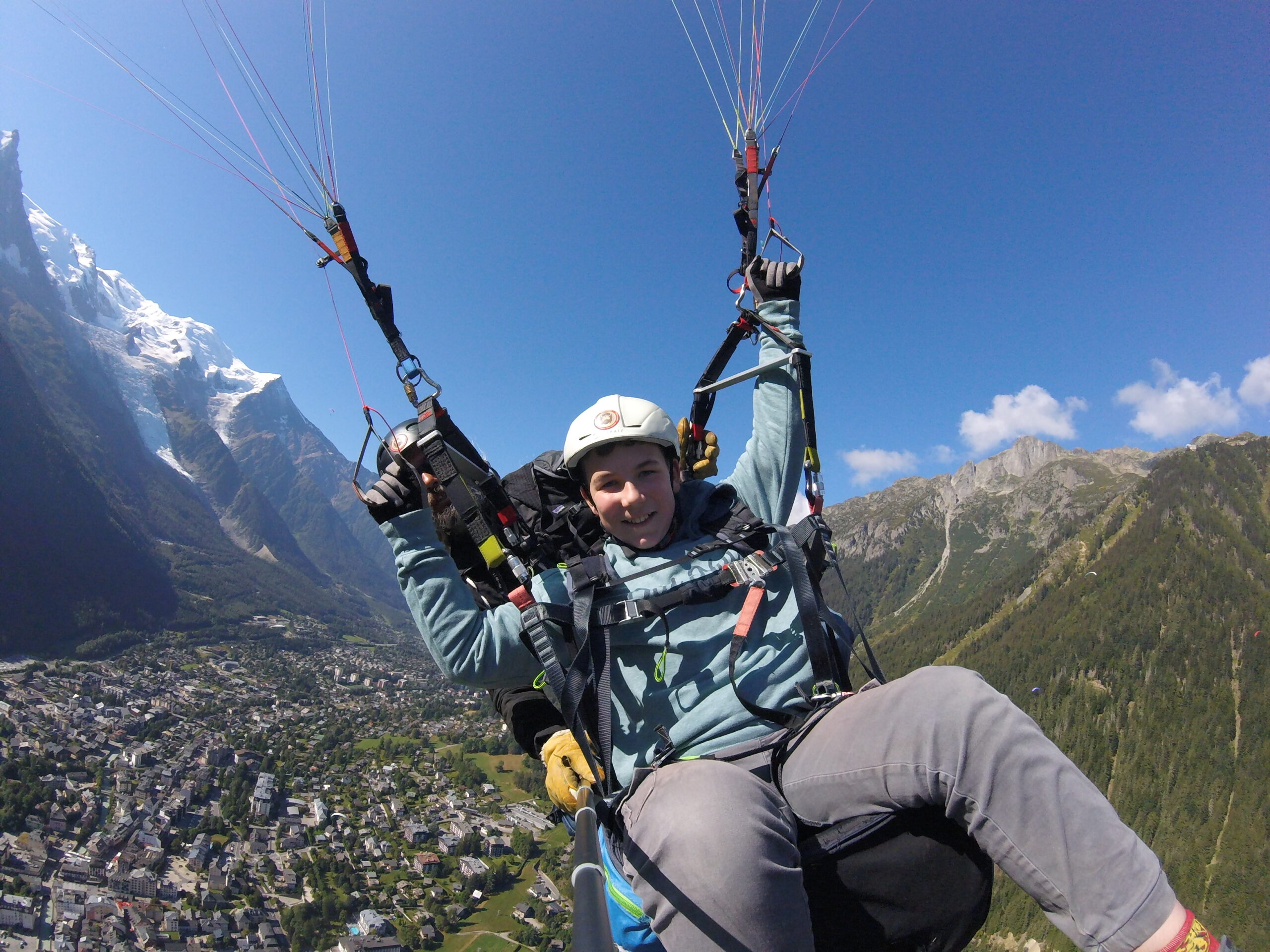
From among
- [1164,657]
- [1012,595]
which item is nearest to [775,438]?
[1164,657]

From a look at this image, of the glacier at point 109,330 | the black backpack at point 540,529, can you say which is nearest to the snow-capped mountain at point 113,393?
the glacier at point 109,330

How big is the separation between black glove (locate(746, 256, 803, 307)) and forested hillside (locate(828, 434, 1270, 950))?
238 feet

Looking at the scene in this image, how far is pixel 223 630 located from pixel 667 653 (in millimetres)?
109606

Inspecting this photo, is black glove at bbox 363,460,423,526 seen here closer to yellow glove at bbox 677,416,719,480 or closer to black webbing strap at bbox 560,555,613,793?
black webbing strap at bbox 560,555,613,793

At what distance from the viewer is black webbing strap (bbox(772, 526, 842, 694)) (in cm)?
247

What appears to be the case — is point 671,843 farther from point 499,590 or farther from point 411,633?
point 411,633

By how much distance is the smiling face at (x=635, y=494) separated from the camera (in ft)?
9.67

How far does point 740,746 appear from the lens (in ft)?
7.54

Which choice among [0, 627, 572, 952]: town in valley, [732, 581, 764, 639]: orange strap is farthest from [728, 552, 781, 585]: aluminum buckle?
[0, 627, 572, 952]: town in valley

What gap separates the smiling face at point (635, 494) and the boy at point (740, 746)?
0.01 metres

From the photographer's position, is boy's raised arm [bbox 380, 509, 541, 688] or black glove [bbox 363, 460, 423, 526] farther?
black glove [bbox 363, 460, 423, 526]

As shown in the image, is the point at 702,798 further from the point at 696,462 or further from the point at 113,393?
the point at 113,393

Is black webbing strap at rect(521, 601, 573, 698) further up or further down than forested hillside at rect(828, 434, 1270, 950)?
further up

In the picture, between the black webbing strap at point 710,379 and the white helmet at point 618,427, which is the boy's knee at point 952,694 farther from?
the black webbing strap at point 710,379
